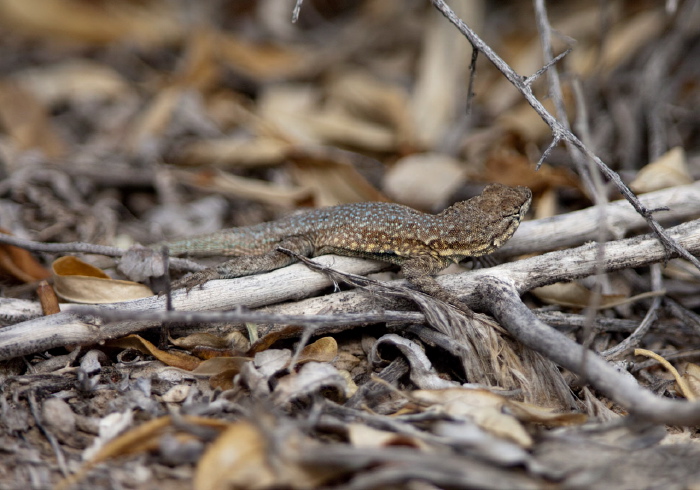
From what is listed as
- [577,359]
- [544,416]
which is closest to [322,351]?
[544,416]

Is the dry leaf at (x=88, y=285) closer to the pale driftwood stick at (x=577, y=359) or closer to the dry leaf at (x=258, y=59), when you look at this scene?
the pale driftwood stick at (x=577, y=359)

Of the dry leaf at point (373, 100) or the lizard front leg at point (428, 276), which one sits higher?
the dry leaf at point (373, 100)

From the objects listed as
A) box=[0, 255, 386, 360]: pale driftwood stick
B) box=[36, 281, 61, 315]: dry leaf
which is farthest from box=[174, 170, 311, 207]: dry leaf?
box=[36, 281, 61, 315]: dry leaf

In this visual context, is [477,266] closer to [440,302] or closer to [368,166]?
[440,302]

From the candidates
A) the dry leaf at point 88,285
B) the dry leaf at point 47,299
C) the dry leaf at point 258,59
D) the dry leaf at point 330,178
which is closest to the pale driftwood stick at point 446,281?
the dry leaf at point 47,299

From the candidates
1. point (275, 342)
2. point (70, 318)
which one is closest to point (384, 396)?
point (275, 342)

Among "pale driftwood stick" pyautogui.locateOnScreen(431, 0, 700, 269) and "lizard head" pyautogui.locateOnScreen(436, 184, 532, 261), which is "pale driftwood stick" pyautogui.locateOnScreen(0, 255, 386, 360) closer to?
"lizard head" pyautogui.locateOnScreen(436, 184, 532, 261)
